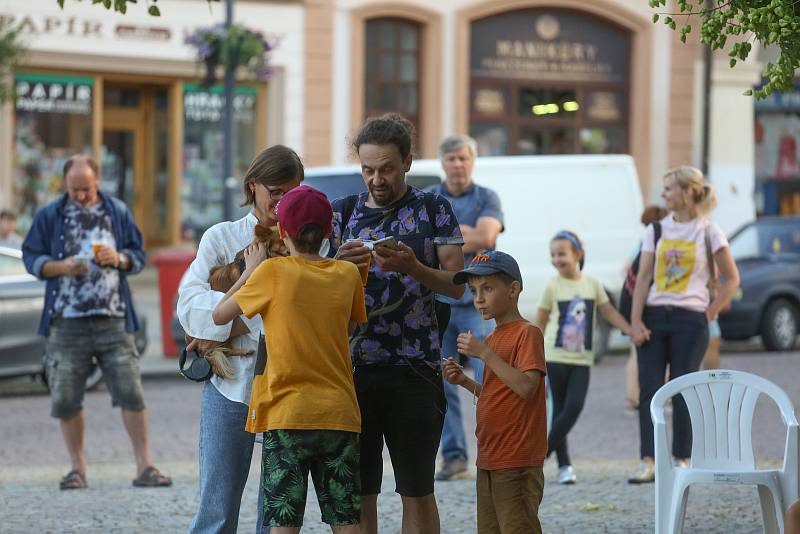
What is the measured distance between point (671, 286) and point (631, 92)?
19017 millimetres

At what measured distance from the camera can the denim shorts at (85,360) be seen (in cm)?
863

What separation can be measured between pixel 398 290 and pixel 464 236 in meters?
3.39

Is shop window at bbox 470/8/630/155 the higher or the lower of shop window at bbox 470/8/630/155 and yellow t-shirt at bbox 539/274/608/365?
the higher

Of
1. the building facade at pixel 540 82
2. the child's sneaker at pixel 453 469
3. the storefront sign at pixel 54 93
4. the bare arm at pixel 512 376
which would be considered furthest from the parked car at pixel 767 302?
the bare arm at pixel 512 376

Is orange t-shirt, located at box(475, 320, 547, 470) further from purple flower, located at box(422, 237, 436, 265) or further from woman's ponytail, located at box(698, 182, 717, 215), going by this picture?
woman's ponytail, located at box(698, 182, 717, 215)

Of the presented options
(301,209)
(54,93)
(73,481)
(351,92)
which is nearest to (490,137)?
(351,92)

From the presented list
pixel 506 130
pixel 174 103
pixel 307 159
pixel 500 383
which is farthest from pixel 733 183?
pixel 500 383

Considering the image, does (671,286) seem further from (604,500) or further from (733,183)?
(733,183)

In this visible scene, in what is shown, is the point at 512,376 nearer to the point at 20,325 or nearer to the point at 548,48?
the point at 20,325

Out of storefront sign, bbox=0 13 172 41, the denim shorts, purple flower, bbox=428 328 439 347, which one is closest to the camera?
purple flower, bbox=428 328 439 347

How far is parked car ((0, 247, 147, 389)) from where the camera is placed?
13125mm

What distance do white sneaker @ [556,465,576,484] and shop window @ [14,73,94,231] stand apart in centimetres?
1533

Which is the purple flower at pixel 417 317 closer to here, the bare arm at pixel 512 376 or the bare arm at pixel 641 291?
the bare arm at pixel 512 376

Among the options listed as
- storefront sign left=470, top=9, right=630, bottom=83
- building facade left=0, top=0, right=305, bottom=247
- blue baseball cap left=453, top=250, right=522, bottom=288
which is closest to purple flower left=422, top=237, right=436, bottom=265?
blue baseball cap left=453, top=250, right=522, bottom=288
